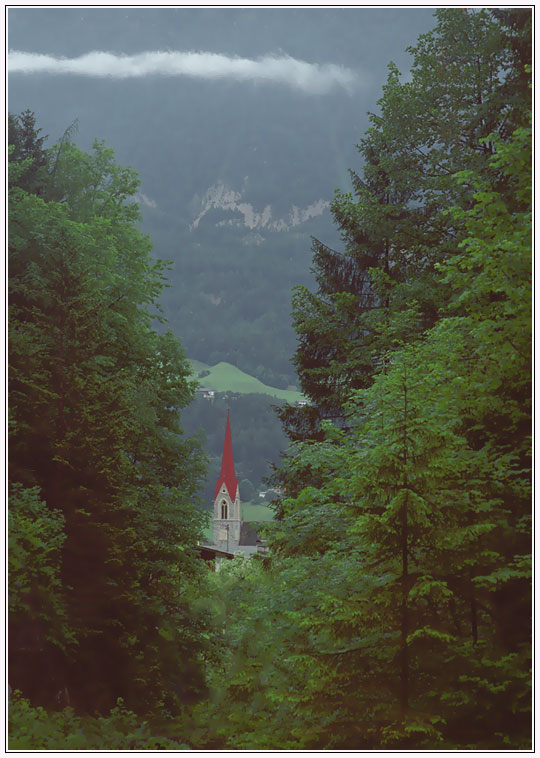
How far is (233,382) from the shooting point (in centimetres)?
967

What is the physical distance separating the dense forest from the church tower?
1.72 feet

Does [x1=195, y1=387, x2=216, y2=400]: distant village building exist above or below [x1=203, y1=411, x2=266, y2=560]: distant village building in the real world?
above

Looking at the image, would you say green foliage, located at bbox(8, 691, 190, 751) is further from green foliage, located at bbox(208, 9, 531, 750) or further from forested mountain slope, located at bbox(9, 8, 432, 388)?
forested mountain slope, located at bbox(9, 8, 432, 388)

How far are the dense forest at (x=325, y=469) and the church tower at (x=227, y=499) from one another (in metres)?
0.53

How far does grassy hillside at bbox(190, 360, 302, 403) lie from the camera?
31.5ft

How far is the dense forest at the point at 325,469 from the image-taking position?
654cm

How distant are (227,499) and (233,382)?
1.74 metres

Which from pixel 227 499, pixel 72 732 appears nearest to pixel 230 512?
pixel 227 499

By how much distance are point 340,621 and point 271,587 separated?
1.98 meters

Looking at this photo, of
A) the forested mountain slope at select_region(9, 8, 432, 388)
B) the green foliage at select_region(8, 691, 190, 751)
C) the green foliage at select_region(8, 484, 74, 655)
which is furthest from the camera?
the forested mountain slope at select_region(9, 8, 432, 388)

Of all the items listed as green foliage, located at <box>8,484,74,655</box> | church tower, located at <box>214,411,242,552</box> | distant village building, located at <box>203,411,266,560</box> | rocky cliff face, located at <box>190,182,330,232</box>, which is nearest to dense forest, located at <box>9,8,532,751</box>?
green foliage, located at <box>8,484,74,655</box>

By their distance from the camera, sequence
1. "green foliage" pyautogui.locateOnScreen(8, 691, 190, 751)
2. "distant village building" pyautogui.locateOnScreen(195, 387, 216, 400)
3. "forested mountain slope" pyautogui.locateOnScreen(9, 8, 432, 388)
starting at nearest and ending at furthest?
"green foliage" pyautogui.locateOnScreen(8, 691, 190, 751)
"forested mountain slope" pyautogui.locateOnScreen(9, 8, 432, 388)
"distant village building" pyautogui.locateOnScreen(195, 387, 216, 400)

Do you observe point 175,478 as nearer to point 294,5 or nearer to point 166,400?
point 166,400

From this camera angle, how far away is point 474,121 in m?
9.85
